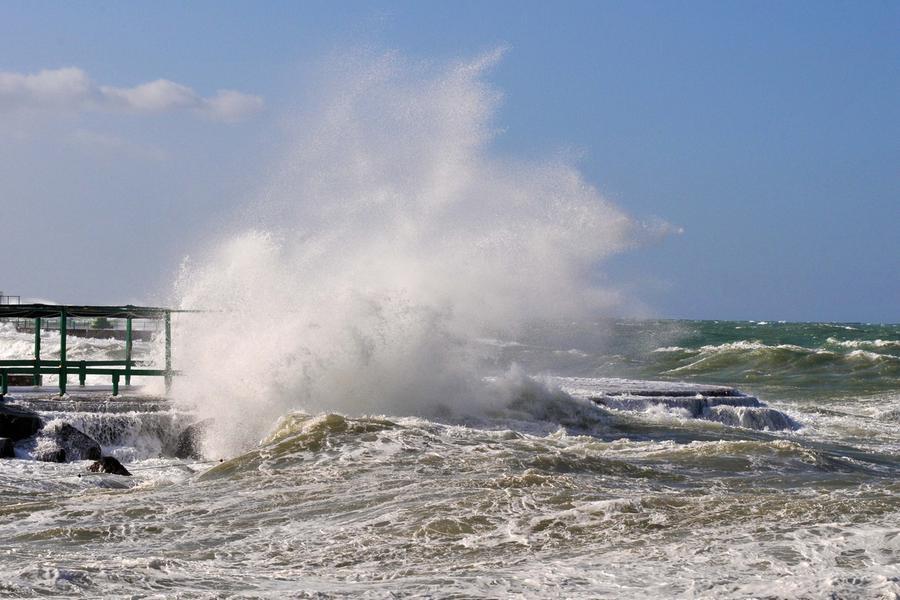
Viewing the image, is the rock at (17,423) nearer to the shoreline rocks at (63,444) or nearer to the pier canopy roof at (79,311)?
the shoreline rocks at (63,444)

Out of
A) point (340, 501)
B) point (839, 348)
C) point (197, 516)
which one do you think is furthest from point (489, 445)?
point (839, 348)

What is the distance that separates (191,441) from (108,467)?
3.02 metres

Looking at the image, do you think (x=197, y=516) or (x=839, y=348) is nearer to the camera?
(x=197, y=516)

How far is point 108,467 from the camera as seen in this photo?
12.4 m

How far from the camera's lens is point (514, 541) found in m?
8.02

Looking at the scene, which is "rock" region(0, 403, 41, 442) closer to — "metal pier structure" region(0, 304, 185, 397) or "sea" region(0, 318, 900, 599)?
→ "sea" region(0, 318, 900, 599)

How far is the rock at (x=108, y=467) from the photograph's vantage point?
12.4 metres

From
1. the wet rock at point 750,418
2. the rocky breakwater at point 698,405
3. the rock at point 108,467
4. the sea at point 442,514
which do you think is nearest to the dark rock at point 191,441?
the sea at point 442,514

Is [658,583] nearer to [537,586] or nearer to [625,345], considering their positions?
[537,586]

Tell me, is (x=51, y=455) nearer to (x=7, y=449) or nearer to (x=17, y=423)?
(x=7, y=449)

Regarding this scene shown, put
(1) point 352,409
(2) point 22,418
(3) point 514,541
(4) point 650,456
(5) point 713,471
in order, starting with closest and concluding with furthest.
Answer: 1. (3) point 514,541
2. (5) point 713,471
3. (4) point 650,456
4. (2) point 22,418
5. (1) point 352,409

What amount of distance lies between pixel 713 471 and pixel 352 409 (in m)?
7.05

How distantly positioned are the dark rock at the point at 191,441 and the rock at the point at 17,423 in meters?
1.81

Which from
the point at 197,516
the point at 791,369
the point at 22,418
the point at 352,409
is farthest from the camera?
the point at 791,369
